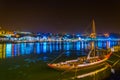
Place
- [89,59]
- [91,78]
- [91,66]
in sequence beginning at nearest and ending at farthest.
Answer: [91,78]
[91,66]
[89,59]

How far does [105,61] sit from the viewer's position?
29.7 m

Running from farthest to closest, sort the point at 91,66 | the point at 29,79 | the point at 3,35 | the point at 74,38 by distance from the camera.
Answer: the point at 74,38 < the point at 3,35 < the point at 91,66 < the point at 29,79

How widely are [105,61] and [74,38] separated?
521ft

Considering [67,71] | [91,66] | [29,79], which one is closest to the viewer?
[29,79]

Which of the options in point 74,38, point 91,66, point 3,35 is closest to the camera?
point 91,66

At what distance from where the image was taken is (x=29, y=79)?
2214 cm

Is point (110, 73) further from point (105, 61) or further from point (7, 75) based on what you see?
point (7, 75)

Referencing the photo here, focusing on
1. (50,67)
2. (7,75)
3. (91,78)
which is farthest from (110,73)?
(7,75)

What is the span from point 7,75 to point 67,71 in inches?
235

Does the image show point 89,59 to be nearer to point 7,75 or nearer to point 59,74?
point 59,74

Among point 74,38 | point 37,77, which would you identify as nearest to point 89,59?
point 37,77

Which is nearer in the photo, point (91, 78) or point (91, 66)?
point (91, 78)

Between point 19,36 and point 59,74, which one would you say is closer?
point 59,74

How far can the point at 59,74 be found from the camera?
23203 mm
